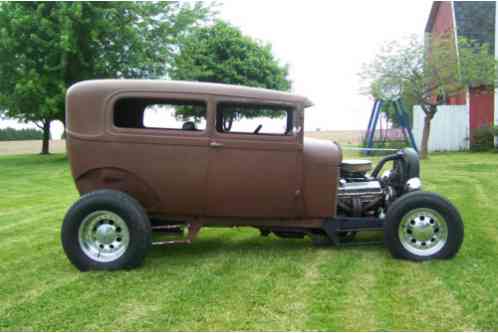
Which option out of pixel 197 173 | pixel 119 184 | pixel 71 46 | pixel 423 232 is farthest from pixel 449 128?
pixel 119 184

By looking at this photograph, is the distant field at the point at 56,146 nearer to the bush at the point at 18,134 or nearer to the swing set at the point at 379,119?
the swing set at the point at 379,119

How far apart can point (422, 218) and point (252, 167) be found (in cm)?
187

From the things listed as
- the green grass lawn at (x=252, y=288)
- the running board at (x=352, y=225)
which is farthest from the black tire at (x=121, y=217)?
the running board at (x=352, y=225)

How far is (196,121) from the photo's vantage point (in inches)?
211

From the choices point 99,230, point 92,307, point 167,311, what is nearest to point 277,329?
point 167,311

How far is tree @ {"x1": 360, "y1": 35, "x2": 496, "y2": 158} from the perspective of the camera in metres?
19.8

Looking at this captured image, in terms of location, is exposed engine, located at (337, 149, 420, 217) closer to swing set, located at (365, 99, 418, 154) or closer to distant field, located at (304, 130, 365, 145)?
swing set, located at (365, 99, 418, 154)

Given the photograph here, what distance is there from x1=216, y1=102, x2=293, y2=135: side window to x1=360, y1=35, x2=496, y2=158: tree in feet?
53.7

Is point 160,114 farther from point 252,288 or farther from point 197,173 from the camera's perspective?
point 252,288

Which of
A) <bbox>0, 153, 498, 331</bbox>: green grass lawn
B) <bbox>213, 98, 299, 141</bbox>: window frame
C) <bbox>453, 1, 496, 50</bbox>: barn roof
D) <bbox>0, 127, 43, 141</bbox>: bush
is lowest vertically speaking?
<bbox>0, 153, 498, 331</bbox>: green grass lawn

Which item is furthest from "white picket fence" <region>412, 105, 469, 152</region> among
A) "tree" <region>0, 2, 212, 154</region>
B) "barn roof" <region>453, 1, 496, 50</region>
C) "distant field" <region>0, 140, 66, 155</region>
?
"distant field" <region>0, 140, 66, 155</region>

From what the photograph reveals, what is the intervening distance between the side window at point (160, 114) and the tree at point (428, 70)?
16.8 meters

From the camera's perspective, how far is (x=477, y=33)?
24125mm

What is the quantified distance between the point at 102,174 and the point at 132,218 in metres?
0.64
